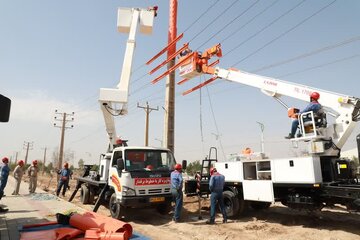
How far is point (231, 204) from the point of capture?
9727 mm

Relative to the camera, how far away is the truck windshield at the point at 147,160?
976cm

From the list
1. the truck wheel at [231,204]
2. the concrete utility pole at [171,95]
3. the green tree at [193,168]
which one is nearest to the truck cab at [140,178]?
the truck wheel at [231,204]

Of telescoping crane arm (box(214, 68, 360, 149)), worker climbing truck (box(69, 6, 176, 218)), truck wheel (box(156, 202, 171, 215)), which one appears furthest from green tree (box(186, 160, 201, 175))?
telescoping crane arm (box(214, 68, 360, 149))

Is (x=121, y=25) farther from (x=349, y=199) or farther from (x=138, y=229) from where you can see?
(x=349, y=199)

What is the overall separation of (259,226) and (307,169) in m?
2.19

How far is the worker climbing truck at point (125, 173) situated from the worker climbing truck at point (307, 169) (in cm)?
220

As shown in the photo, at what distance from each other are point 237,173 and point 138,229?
11.4ft

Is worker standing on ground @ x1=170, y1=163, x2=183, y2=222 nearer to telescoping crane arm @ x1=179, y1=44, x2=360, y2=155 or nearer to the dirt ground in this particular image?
the dirt ground

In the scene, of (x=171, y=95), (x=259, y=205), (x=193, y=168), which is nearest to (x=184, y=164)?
(x=259, y=205)

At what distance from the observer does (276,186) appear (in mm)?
8203

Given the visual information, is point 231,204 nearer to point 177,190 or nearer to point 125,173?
point 177,190

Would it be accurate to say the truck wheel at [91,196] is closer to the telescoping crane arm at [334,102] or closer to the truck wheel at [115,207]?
the truck wheel at [115,207]

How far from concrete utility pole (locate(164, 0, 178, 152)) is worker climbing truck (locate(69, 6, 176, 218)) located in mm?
1888

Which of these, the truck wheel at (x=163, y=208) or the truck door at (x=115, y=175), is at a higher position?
the truck door at (x=115, y=175)
